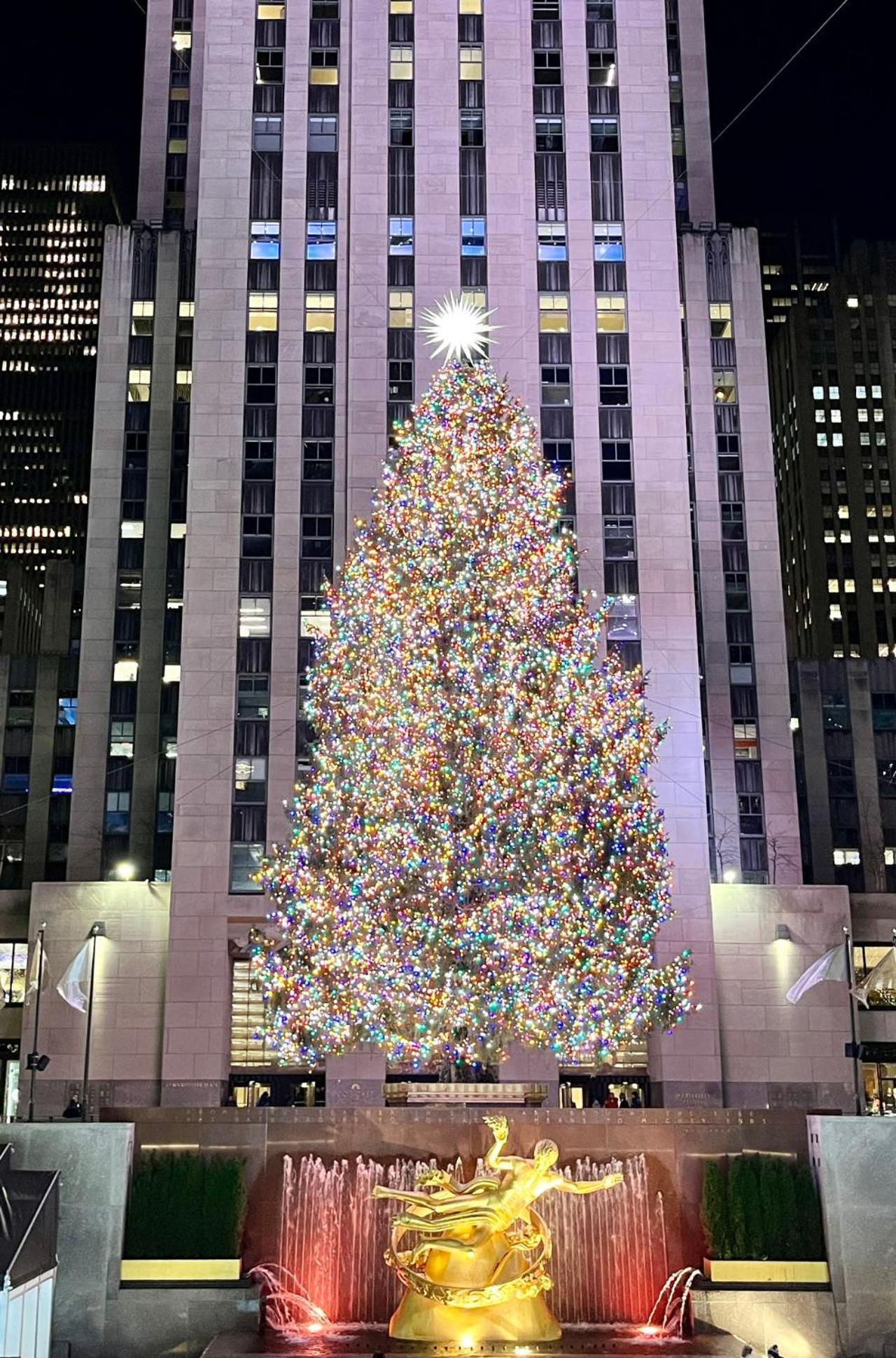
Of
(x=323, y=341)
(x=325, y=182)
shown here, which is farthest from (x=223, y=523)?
(x=325, y=182)

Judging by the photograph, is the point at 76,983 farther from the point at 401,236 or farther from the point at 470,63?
the point at 470,63

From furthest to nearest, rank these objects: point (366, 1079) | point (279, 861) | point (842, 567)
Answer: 1. point (842, 567)
2. point (366, 1079)
3. point (279, 861)

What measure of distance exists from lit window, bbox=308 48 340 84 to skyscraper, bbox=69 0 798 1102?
11 centimetres

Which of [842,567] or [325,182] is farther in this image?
[842,567]

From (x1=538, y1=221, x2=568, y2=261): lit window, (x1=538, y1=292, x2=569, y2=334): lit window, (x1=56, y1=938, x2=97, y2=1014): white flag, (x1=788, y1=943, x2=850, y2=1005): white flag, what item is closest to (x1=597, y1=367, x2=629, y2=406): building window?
(x1=538, y1=292, x2=569, y2=334): lit window

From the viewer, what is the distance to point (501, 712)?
119 feet

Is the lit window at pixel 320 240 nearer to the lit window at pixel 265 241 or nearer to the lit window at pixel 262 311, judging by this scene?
the lit window at pixel 265 241

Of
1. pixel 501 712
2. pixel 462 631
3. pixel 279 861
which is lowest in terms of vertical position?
pixel 279 861

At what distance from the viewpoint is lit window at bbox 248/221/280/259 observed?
58.5 metres

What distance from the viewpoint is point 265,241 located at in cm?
5862

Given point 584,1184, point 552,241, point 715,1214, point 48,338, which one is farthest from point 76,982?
point 48,338

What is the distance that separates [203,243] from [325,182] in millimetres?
5679

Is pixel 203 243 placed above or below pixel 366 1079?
above

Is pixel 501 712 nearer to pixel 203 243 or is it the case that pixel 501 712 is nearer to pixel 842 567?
pixel 203 243
